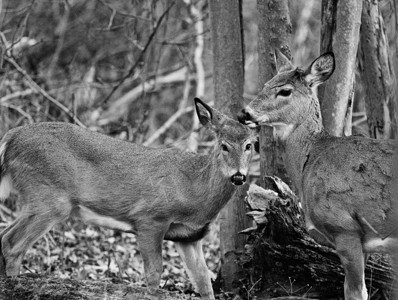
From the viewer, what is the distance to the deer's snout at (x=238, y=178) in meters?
8.32

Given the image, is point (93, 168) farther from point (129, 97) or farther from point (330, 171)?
point (129, 97)

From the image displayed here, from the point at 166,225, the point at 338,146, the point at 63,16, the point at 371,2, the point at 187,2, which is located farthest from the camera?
the point at 63,16

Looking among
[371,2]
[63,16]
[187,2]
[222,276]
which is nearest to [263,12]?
[371,2]

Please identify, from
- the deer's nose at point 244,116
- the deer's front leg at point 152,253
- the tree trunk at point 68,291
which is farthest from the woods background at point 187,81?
the tree trunk at point 68,291

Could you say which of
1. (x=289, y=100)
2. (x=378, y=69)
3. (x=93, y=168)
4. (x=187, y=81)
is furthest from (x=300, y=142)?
(x=187, y=81)

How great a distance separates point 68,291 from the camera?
6.62 m

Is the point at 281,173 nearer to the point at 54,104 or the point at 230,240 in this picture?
the point at 230,240

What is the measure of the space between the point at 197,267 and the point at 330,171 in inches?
81.4

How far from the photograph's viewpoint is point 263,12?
29.6 ft

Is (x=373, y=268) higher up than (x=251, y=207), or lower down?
lower down

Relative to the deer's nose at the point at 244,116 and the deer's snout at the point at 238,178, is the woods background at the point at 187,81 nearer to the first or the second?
the deer's snout at the point at 238,178

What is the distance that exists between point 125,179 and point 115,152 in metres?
0.34

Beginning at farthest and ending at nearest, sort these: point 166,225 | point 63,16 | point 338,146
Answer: point 63,16, point 166,225, point 338,146

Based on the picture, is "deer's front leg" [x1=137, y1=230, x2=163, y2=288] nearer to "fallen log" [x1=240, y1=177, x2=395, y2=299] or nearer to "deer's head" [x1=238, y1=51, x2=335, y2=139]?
"fallen log" [x1=240, y1=177, x2=395, y2=299]
